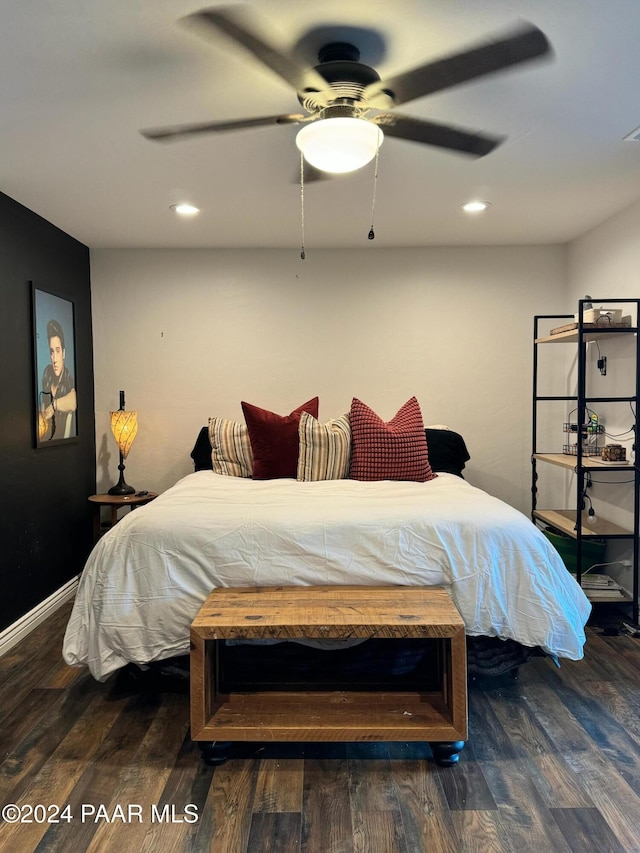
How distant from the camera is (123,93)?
1.94m

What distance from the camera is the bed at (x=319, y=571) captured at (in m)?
2.19

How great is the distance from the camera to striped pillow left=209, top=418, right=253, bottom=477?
3637 mm

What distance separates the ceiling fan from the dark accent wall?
1.48 m

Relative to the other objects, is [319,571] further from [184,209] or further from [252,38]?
[184,209]

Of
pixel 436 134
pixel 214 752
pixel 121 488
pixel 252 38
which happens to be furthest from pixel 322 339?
pixel 214 752

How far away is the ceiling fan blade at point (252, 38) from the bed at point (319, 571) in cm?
156

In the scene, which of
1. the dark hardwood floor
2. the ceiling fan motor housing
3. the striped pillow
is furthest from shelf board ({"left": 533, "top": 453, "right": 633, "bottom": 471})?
the ceiling fan motor housing

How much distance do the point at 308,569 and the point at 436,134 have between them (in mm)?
1741

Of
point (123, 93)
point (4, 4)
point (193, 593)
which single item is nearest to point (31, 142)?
point (123, 93)

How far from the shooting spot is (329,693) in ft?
6.88

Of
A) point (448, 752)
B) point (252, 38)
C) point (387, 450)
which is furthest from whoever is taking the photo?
point (387, 450)

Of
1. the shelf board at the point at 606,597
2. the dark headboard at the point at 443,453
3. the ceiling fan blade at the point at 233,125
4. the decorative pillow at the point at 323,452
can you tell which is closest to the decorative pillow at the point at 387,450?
the decorative pillow at the point at 323,452

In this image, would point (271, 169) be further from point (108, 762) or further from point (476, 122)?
point (108, 762)

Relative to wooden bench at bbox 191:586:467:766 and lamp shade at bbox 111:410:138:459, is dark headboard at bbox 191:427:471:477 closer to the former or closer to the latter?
lamp shade at bbox 111:410:138:459
